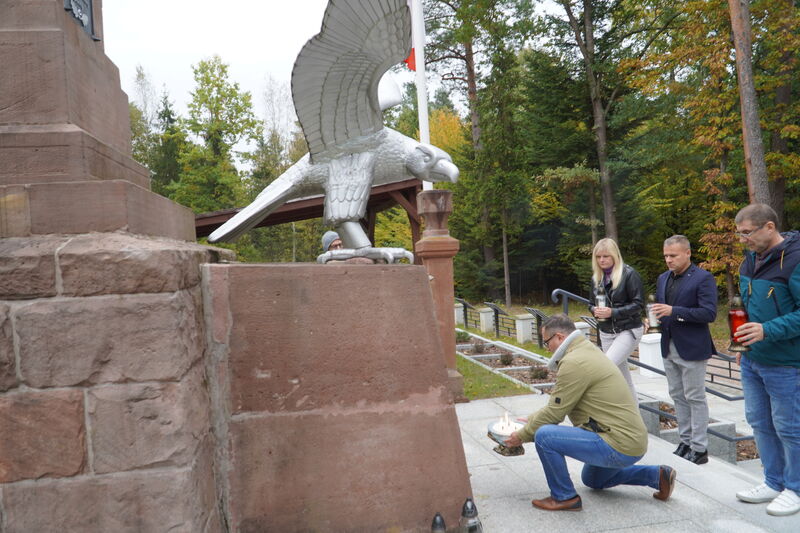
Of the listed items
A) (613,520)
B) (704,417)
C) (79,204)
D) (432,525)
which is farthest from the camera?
(704,417)

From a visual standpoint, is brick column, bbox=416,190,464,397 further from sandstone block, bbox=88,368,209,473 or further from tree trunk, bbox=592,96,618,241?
tree trunk, bbox=592,96,618,241

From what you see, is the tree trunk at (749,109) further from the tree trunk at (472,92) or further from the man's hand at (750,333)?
the tree trunk at (472,92)

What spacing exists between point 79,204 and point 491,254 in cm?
2287

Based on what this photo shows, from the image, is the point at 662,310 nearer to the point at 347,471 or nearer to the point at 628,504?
the point at 628,504

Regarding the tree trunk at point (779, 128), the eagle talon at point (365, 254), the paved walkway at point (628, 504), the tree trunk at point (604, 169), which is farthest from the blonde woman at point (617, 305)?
the tree trunk at point (604, 169)

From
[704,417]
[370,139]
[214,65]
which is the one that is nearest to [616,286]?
[704,417]

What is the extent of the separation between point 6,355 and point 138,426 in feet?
1.70

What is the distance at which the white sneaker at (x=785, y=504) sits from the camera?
2.94 m

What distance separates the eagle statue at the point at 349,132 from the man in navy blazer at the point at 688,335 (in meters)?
1.92

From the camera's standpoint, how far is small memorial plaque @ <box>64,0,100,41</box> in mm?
2411

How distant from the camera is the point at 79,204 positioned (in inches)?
81.9

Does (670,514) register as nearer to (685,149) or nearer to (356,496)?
(356,496)

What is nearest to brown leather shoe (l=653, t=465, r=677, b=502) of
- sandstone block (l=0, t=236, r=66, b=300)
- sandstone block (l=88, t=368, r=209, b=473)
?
sandstone block (l=88, t=368, r=209, b=473)

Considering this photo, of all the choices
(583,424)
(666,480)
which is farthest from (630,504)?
(583,424)
